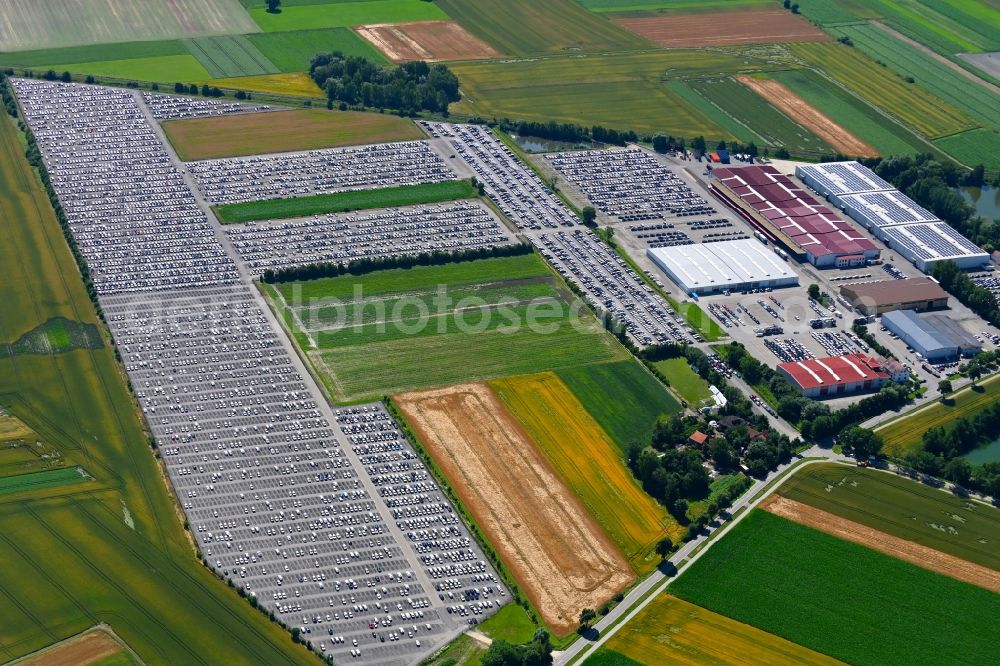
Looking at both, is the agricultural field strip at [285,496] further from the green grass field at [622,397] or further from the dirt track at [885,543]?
the dirt track at [885,543]

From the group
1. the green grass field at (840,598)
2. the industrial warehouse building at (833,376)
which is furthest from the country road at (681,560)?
the industrial warehouse building at (833,376)

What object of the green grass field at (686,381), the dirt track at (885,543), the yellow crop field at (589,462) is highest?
the green grass field at (686,381)

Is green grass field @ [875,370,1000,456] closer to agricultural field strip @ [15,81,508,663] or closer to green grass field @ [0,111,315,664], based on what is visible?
agricultural field strip @ [15,81,508,663]

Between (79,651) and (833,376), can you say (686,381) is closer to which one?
(833,376)

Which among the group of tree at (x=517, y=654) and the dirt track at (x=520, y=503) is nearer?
the group of tree at (x=517, y=654)

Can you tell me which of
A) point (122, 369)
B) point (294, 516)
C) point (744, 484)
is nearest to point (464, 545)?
point (294, 516)

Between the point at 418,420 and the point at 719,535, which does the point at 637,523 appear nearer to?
the point at 719,535
